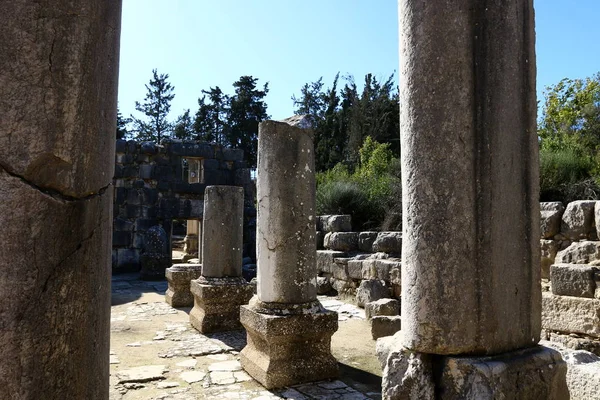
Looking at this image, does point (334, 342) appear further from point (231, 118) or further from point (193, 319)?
point (231, 118)

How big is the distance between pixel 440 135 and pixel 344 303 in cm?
835

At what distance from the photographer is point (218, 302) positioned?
7906mm

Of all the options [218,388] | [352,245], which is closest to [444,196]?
[218,388]

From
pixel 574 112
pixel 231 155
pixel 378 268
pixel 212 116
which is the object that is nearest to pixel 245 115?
pixel 212 116

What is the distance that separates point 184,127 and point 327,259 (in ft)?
99.2

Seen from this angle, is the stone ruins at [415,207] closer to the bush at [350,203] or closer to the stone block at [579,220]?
the stone block at [579,220]

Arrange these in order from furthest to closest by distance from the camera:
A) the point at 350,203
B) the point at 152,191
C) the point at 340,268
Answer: the point at 152,191, the point at 350,203, the point at 340,268

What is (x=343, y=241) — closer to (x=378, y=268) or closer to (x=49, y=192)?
(x=378, y=268)

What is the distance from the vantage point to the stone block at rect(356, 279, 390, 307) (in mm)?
8977

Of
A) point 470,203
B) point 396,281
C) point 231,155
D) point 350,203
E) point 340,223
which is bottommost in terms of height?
point 396,281

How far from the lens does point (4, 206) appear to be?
157 cm

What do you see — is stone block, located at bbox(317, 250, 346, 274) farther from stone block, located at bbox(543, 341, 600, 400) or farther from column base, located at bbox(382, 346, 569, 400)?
column base, located at bbox(382, 346, 569, 400)

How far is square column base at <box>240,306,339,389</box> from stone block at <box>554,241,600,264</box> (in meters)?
2.89

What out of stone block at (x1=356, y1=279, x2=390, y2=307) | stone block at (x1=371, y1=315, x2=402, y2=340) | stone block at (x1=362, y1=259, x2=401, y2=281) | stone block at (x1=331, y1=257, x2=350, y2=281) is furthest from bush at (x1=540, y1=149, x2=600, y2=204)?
stone block at (x1=331, y1=257, x2=350, y2=281)
